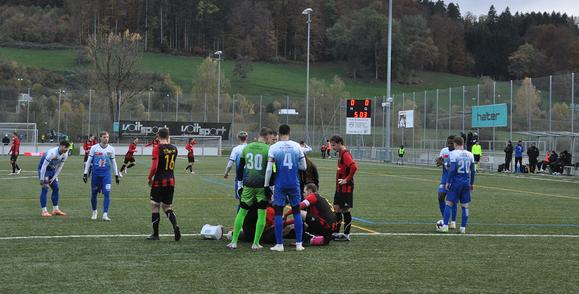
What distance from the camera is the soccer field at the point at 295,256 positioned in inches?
326

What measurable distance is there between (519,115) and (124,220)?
32.9 meters

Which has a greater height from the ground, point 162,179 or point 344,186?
point 162,179

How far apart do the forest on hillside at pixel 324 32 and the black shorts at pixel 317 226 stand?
125 metres

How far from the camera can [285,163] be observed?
10.9m

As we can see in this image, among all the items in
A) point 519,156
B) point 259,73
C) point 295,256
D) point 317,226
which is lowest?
point 295,256

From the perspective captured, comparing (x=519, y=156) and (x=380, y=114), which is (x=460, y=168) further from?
(x=380, y=114)

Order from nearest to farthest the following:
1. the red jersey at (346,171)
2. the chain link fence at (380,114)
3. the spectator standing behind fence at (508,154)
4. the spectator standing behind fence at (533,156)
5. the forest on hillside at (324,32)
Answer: the red jersey at (346,171)
the spectator standing behind fence at (533,156)
the chain link fence at (380,114)
the spectator standing behind fence at (508,154)
the forest on hillside at (324,32)

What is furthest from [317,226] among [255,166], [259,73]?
[259,73]

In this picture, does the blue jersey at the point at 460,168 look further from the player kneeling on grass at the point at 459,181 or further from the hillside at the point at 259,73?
the hillside at the point at 259,73

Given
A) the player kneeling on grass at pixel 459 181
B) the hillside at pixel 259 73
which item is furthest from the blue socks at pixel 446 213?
the hillside at pixel 259 73

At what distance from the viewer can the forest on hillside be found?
5610 inches

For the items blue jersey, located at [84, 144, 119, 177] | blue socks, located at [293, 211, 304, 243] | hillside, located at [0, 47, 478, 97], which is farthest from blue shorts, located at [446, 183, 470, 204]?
hillside, located at [0, 47, 478, 97]

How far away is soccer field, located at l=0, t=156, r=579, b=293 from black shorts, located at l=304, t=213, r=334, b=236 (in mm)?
298

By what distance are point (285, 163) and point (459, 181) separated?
4414 millimetres
